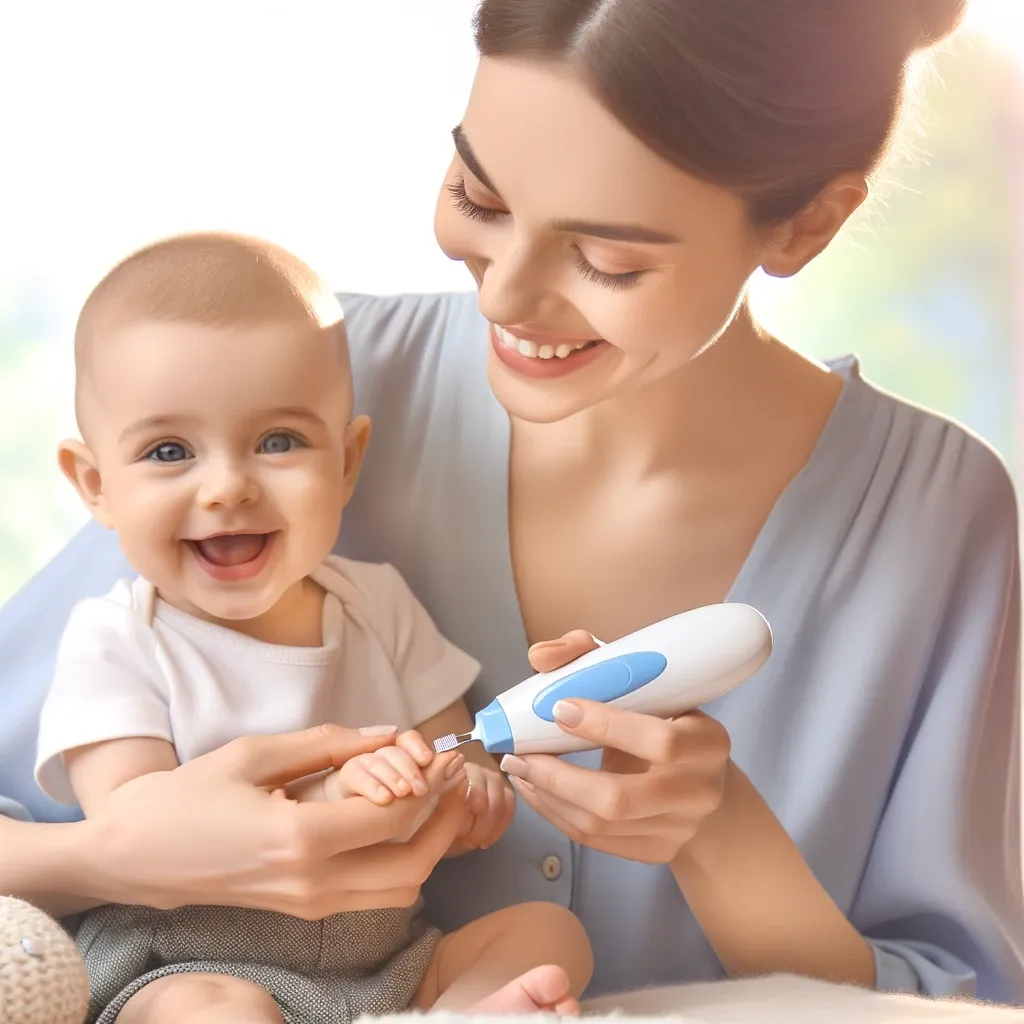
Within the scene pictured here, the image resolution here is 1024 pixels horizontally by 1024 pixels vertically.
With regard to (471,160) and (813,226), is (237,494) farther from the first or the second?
(813,226)

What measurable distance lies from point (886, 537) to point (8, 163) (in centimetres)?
114

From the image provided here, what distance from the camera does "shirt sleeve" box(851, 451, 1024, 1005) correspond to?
1174 mm

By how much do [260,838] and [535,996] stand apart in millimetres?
196

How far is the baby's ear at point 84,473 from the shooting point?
1048mm

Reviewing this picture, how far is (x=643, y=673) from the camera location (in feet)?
3.03

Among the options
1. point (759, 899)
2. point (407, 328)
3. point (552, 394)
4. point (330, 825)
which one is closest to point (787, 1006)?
point (759, 899)

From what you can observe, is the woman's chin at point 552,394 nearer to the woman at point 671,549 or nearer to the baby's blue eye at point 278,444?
the woman at point 671,549

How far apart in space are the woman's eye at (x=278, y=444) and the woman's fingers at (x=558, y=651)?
0.79ft

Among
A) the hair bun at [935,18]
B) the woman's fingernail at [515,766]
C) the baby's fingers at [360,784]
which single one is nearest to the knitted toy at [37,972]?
the baby's fingers at [360,784]

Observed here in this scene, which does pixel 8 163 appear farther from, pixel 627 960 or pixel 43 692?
pixel 627 960

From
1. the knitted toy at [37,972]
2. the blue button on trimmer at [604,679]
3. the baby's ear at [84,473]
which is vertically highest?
the baby's ear at [84,473]

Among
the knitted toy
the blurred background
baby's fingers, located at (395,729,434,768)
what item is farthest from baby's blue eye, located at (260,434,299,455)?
the blurred background

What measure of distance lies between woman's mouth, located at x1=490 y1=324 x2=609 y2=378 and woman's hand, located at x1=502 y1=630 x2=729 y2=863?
190 millimetres

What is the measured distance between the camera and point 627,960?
118 centimetres
